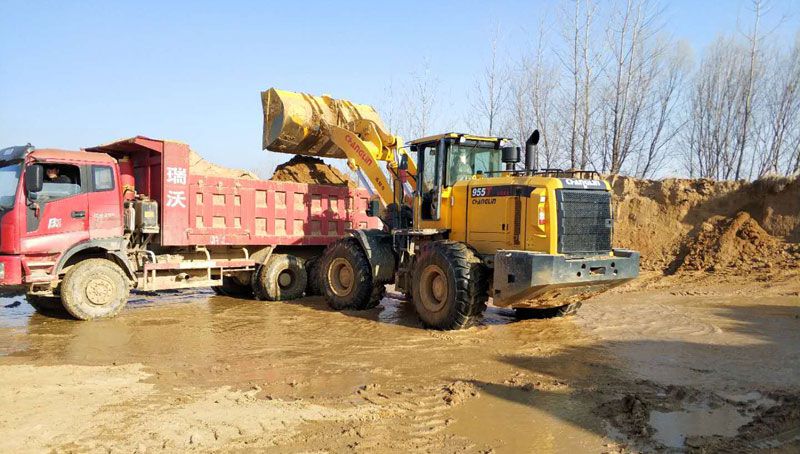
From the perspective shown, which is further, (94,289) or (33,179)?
(94,289)

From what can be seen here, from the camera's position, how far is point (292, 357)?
23.0 feet

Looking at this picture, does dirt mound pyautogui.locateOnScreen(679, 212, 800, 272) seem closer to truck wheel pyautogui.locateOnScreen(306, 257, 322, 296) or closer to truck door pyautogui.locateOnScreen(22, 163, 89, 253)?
truck wheel pyautogui.locateOnScreen(306, 257, 322, 296)

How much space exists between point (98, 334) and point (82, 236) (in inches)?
64.6

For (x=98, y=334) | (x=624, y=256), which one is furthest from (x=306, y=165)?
(x=624, y=256)

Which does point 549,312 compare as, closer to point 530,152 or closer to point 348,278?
point 530,152

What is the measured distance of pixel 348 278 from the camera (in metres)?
10.3

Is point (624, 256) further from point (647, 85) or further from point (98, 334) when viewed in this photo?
point (647, 85)

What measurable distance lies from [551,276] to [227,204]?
5.86m

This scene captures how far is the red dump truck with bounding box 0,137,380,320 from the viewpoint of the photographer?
8.59 metres

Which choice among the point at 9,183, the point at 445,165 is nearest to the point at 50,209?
the point at 9,183

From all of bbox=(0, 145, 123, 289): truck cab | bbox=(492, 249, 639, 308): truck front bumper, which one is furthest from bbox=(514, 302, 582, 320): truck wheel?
bbox=(0, 145, 123, 289): truck cab

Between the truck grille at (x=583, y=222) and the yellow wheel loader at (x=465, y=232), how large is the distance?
0.04 ft

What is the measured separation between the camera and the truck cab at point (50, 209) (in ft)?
27.6

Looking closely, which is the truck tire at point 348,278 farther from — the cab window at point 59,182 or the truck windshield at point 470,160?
the cab window at point 59,182
